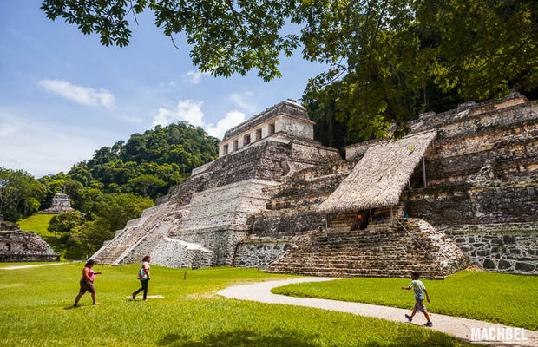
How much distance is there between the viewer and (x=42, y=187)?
5134 cm

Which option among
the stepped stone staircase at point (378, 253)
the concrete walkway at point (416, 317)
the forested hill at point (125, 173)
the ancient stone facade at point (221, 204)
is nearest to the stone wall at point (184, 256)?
the ancient stone facade at point (221, 204)

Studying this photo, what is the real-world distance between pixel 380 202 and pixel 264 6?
8257mm

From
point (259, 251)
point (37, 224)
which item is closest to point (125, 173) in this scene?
point (37, 224)

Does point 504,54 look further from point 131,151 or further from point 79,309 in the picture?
point 131,151

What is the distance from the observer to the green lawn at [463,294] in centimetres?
566

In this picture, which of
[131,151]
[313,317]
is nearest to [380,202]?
[313,317]

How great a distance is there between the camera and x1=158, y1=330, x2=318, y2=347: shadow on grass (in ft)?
14.4

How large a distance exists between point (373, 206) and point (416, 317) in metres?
6.47

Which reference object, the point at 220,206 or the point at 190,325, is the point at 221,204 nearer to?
the point at 220,206

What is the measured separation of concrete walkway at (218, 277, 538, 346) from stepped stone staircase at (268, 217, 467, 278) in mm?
3171

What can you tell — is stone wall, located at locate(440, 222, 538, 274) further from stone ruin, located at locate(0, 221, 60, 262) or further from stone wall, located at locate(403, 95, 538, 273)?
stone ruin, located at locate(0, 221, 60, 262)

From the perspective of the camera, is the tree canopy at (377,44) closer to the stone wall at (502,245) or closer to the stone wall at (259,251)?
the stone wall at (502,245)

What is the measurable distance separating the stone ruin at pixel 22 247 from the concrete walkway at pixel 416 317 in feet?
66.7

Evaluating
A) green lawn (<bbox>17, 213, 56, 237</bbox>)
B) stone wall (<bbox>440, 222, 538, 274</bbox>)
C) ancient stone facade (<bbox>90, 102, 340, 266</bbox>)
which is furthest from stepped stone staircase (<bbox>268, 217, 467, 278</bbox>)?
green lawn (<bbox>17, 213, 56, 237</bbox>)
